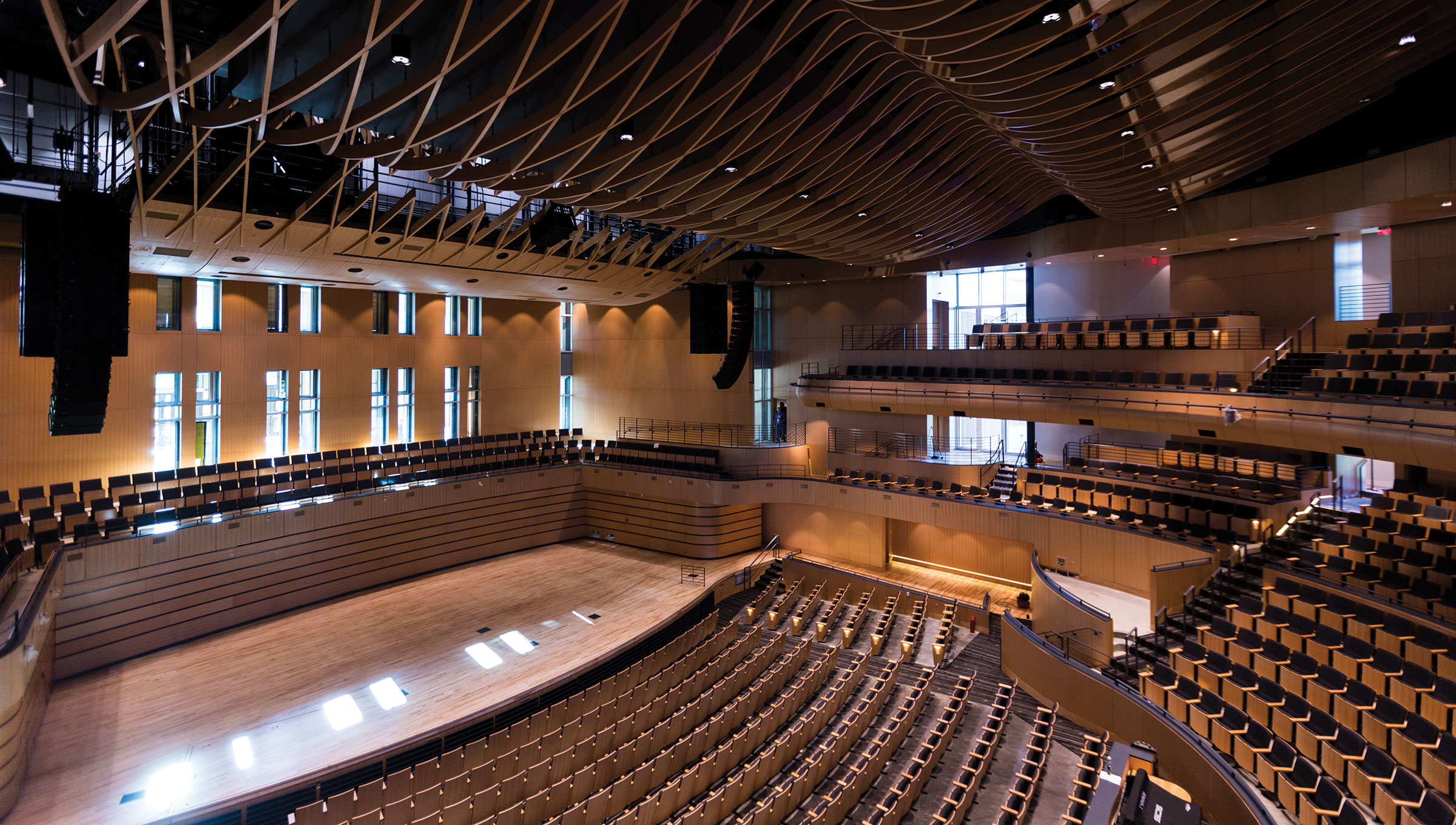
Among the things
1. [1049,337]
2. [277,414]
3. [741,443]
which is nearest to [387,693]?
[277,414]

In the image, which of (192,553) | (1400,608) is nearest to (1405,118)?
(1400,608)

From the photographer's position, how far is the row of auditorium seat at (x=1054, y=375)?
14195 millimetres

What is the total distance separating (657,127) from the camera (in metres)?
9.45

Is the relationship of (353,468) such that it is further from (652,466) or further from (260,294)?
(652,466)

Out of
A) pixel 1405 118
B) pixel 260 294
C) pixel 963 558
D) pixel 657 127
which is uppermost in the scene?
pixel 1405 118

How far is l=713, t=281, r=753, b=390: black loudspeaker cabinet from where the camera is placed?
19.4m

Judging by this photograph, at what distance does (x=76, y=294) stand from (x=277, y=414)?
412 inches

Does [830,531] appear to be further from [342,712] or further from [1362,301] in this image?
[1362,301]

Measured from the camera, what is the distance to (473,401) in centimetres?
2106

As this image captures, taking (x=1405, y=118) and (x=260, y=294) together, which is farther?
(x=260, y=294)

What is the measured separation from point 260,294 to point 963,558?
18.8m

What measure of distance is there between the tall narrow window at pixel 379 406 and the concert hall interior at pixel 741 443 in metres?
0.15

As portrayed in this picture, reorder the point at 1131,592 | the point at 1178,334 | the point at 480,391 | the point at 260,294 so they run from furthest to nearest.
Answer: the point at 480,391, the point at 260,294, the point at 1178,334, the point at 1131,592

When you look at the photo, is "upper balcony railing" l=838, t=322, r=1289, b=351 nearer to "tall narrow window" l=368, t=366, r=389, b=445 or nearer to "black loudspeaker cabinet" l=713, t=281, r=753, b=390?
"black loudspeaker cabinet" l=713, t=281, r=753, b=390
